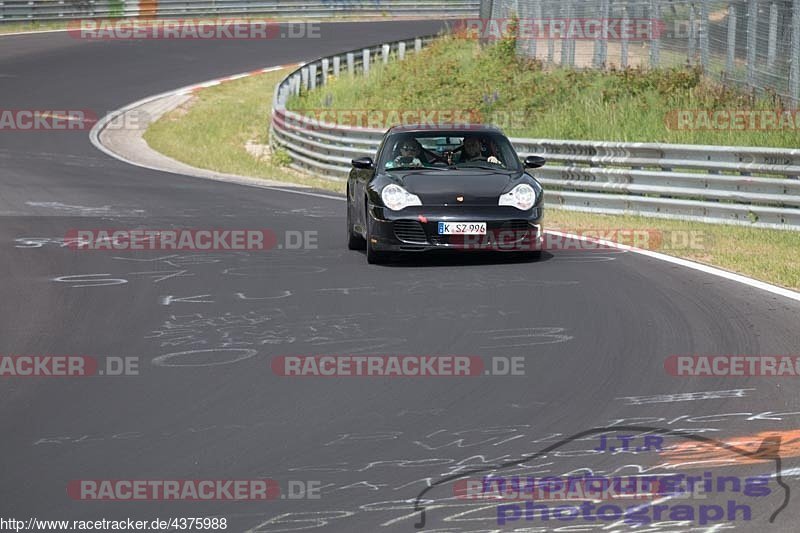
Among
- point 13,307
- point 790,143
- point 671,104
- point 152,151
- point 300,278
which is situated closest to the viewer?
point 13,307

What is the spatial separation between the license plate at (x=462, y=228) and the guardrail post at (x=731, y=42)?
444 inches

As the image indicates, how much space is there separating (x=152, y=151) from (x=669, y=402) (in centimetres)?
2539

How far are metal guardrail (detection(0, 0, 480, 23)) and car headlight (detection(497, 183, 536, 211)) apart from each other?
39784 millimetres

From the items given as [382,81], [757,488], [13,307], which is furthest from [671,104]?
[757,488]

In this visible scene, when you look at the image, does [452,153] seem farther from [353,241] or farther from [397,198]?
[353,241]

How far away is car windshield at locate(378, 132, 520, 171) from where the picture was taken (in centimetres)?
1359

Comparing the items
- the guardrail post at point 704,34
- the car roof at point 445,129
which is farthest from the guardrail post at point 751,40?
the car roof at point 445,129

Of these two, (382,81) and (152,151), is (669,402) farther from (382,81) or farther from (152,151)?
(382,81)

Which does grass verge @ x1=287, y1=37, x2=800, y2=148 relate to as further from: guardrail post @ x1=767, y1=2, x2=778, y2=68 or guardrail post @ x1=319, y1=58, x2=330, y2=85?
guardrail post @ x1=767, y1=2, x2=778, y2=68

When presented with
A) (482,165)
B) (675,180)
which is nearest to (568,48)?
(675,180)

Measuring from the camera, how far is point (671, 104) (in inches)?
938

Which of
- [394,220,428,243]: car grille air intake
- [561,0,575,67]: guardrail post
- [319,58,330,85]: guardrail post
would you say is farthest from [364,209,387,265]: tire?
[319,58,330,85]: guardrail post

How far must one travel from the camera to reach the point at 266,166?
93.8 feet

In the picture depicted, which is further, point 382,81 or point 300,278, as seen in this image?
point 382,81
